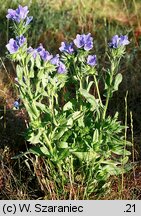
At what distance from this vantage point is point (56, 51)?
390 centimetres

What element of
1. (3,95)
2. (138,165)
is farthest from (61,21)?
(138,165)

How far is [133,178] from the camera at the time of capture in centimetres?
250

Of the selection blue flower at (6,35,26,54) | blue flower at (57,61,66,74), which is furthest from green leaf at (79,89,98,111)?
blue flower at (6,35,26,54)

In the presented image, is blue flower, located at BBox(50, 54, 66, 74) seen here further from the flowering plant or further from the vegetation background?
the vegetation background

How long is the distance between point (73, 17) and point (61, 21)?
0.19 m

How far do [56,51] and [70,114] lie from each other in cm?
181

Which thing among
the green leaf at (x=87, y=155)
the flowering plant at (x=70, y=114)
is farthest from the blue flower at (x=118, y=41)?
the green leaf at (x=87, y=155)

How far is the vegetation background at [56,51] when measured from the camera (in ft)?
8.07

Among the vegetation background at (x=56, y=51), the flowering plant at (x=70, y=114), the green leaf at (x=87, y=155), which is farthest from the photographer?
the vegetation background at (x=56, y=51)

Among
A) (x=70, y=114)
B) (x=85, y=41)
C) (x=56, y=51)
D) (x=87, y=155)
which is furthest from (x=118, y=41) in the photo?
(x=56, y=51)

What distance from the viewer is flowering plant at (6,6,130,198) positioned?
204cm

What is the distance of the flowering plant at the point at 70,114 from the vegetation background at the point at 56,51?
0.57 feet

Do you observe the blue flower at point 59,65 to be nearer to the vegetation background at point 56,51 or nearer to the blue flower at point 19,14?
the blue flower at point 19,14

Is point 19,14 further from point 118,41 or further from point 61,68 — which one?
point 118,41
